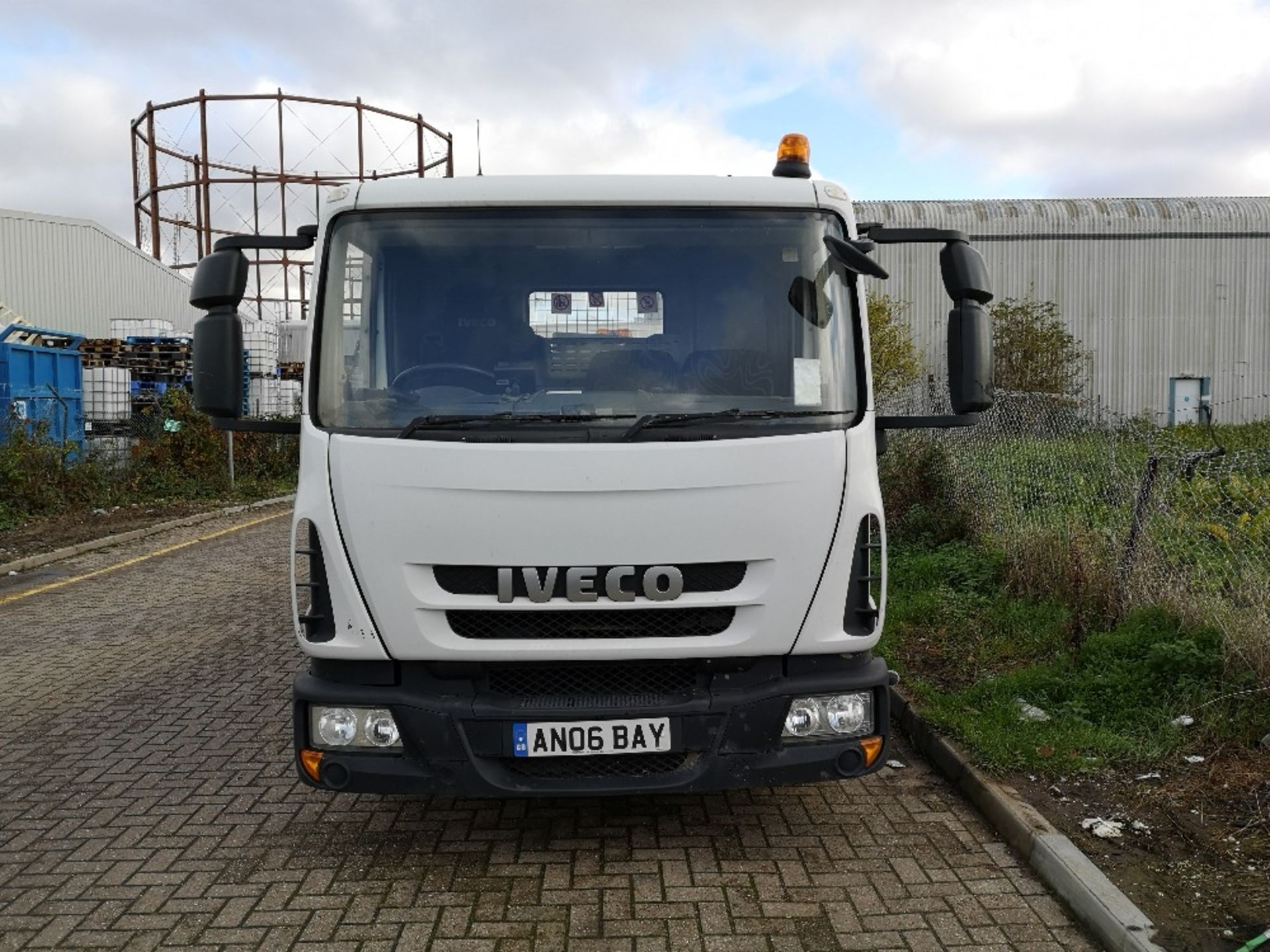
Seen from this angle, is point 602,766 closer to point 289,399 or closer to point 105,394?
point 105,394

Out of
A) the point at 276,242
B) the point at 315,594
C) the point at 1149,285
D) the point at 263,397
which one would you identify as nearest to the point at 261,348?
the point at 263,397

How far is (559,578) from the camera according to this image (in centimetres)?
364

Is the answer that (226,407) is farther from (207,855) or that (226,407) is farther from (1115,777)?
(1115,777)

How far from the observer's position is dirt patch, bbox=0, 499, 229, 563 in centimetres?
1279

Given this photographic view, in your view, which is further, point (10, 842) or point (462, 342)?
point (10, 842)

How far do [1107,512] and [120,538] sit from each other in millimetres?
11583

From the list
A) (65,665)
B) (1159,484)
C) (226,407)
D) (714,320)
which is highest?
(714,320)

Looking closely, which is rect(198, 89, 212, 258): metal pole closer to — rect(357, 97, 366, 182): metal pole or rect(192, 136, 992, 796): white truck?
rect(357, 97, 366, 182): metal pole

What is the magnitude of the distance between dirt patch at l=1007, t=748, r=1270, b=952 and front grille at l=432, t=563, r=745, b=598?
1677 mm

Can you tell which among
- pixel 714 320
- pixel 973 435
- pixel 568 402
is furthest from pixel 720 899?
pixel 973 435

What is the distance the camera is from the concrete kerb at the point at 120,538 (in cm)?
1173

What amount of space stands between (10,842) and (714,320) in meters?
3.46

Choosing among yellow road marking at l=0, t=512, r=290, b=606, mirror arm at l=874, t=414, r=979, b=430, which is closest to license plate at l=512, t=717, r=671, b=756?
mirror arm at l=874, t=414, r=979, b=430

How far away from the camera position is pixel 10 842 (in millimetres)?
4312
